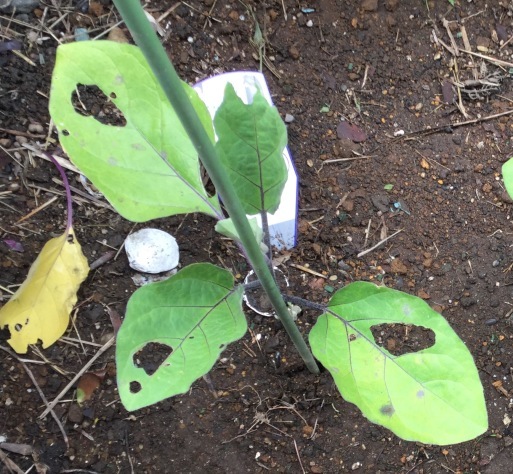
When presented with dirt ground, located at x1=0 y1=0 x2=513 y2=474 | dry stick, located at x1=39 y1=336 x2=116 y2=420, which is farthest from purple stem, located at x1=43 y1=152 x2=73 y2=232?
dry stick, located at x1=39 y1=336 x2=116 y2=420

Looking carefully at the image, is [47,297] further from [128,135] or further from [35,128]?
[128,135]

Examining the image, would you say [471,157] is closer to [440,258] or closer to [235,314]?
[440,258]

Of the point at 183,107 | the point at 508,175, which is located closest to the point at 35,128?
the point at 183,107

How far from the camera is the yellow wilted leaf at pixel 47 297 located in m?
1.18

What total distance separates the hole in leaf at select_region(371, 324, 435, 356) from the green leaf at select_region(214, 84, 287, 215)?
2.12ft

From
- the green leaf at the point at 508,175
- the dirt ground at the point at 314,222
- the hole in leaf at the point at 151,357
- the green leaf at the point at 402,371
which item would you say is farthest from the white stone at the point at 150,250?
Answer: the green leaf at the point at 508,175

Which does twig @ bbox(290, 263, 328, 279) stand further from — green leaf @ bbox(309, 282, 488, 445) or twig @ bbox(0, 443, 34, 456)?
twig @ bbox(0, 443, 34, 456)

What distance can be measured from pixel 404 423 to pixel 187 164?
0.54 meters

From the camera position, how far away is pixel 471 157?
1.50 metres

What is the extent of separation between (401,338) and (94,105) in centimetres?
93

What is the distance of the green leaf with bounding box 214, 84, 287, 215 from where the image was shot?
0.75 metres

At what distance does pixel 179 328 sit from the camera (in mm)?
842

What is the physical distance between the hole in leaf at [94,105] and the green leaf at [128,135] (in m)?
0.47

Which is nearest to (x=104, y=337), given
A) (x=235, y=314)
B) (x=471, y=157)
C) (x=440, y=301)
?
(x=235, y=314)
